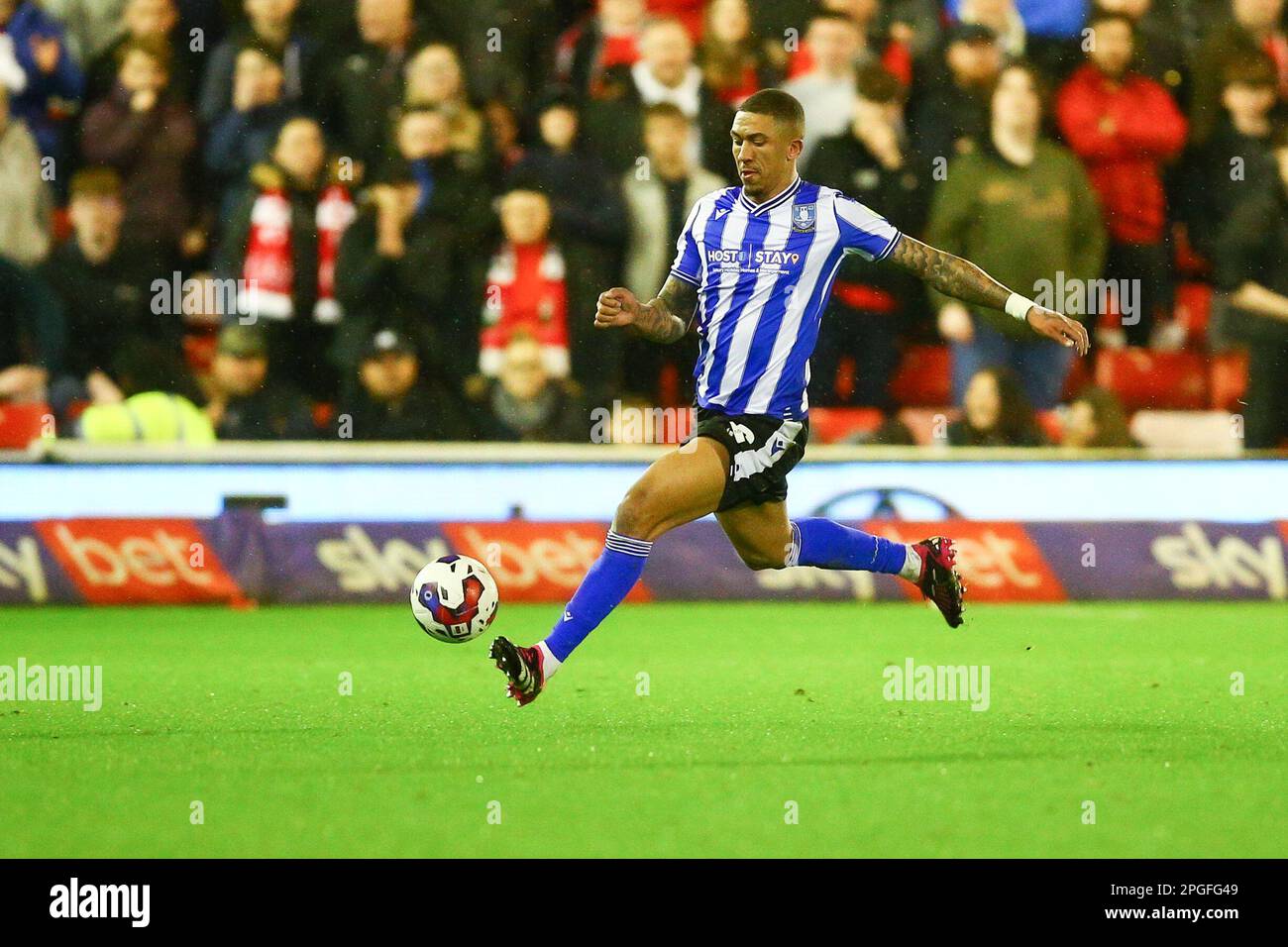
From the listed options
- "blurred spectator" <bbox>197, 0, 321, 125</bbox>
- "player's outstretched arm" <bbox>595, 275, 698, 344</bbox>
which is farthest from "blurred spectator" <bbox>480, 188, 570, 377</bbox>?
"player's outstretched arm" <bbox>595, 275, 698, 344</bbox>

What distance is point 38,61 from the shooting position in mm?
12914

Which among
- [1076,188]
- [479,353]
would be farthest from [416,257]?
[1076,188]

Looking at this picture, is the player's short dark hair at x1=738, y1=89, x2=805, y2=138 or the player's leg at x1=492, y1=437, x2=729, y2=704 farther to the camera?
the player's short dark hair at x1=738, y1=89, x2=805, y2=138

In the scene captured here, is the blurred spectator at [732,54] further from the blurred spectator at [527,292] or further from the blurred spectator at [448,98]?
the blurred spectator at [448,98]

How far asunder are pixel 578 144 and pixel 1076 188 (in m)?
2.93

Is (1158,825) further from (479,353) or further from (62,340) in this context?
(62,340)

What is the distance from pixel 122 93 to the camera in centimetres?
1265


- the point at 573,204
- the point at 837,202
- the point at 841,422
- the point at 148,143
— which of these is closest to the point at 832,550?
the point at 837,202

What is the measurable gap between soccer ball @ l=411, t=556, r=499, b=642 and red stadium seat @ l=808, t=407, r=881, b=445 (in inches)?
200

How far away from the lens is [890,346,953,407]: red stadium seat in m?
12.5

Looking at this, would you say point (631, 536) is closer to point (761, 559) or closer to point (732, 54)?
point (761, 559)

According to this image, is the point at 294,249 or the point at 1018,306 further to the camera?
the point at 294,249

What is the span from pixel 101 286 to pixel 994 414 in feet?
17.6

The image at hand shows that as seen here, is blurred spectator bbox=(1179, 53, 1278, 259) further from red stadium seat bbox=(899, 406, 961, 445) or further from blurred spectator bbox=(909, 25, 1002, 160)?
red stadium seat bbox=(899, 406, 961, 445)
